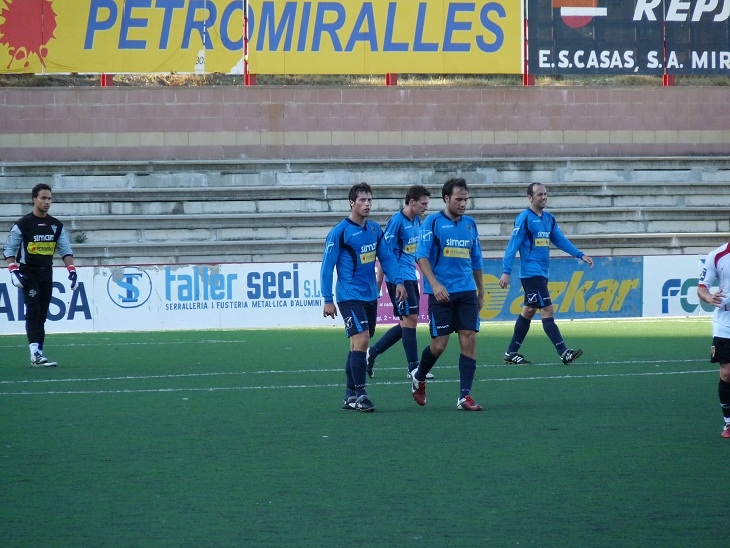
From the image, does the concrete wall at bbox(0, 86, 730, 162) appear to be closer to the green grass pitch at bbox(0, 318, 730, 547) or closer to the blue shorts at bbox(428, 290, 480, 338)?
the green grass pitch at bbox(0, 318, 730, 547)

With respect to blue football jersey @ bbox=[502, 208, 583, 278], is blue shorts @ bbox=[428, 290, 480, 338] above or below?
below

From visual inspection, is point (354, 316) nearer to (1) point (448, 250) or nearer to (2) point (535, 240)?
(1) point (448, 250)

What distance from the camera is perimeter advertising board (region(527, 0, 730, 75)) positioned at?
2809 centimetres

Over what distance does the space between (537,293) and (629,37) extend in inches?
651

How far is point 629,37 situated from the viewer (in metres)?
28.4

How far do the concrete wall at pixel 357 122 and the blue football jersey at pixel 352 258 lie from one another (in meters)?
18.4

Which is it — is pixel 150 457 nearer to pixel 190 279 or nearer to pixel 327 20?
pixel 190 279

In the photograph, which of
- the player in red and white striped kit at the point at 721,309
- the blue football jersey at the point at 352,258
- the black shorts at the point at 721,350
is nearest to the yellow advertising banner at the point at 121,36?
the blue football jersey at the point at 352,258

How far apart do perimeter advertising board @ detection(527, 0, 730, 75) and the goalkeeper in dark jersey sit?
55.0 feet

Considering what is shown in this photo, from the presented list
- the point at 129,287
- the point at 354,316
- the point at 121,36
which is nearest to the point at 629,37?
the point at 121,36

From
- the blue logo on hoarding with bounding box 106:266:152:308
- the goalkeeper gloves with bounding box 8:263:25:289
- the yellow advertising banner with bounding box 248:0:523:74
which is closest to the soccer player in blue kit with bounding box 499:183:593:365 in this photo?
the goalkeeper gloves with bounding box 8:263:25:289

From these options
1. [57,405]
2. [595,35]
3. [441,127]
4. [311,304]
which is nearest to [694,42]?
[595,35]

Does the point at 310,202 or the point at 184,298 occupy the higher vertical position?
the point at 310,202

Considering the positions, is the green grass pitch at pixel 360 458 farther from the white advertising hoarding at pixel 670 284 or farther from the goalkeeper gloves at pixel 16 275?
the white advertising hoarding at pixel 670 284
